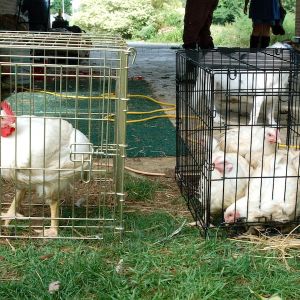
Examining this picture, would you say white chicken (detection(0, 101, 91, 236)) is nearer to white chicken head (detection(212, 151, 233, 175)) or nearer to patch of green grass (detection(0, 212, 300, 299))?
patch of green grass (detection(0, 212, 300, 299))

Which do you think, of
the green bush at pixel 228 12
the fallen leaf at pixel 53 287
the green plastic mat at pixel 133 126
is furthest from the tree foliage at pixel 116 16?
the fallen leaf at pixel 53 287

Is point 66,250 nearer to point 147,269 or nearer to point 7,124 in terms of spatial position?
point 147,269

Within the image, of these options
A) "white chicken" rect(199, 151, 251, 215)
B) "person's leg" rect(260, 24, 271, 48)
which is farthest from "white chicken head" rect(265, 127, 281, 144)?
"person's leg" rect(260, 24, 271, 48)

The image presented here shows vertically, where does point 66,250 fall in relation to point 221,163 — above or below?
below

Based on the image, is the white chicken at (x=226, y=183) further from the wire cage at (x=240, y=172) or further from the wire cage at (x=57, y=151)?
the wire cage at (x=57, y=151)

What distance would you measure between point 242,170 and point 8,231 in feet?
4.92

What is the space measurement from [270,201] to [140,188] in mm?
1169

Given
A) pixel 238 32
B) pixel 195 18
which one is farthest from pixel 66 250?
pixel 238 32

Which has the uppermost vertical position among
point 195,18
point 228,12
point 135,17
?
point 228,12

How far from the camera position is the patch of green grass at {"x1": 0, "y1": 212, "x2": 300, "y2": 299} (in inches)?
115

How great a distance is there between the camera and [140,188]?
4516 millimetres

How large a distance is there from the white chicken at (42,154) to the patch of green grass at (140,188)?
849 mm

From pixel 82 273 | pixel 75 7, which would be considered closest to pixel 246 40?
pixel 75 7

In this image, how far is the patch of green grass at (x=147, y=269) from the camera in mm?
2934
